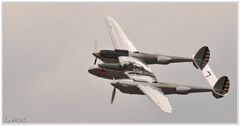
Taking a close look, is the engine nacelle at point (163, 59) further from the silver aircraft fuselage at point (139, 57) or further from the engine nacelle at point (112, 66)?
the engine nacelle at point (112, 66)

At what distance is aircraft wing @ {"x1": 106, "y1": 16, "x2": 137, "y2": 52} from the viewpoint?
58.2 metres

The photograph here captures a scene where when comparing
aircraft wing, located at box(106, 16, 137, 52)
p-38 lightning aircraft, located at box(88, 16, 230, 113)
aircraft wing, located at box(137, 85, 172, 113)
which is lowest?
aircraft wing, located at box(137, 85, 172, 113)

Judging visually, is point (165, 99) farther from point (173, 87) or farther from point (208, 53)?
point (208, 53)

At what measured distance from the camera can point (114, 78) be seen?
5241cm

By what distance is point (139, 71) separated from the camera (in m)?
52.0

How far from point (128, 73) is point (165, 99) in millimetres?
5923

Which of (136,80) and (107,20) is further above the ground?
(107,20)

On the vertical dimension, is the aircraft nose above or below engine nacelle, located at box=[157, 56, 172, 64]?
below

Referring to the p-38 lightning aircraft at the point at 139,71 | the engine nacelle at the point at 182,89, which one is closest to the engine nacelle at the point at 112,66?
the p-38 lightning aircraft at the point at 139,71

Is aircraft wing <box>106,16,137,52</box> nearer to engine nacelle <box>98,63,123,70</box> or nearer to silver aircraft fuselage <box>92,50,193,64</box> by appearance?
silver aircraft fuselage <box>92,50,193,64</box>

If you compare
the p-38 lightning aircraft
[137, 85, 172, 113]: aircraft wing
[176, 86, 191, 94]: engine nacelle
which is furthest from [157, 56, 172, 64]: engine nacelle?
[137, 85, 172, 113]: aircraft wing

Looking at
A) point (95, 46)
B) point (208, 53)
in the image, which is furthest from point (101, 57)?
point (208, 53)

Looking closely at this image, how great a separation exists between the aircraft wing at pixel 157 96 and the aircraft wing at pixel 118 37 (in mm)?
9999

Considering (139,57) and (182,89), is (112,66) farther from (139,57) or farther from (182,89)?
(182,89)
